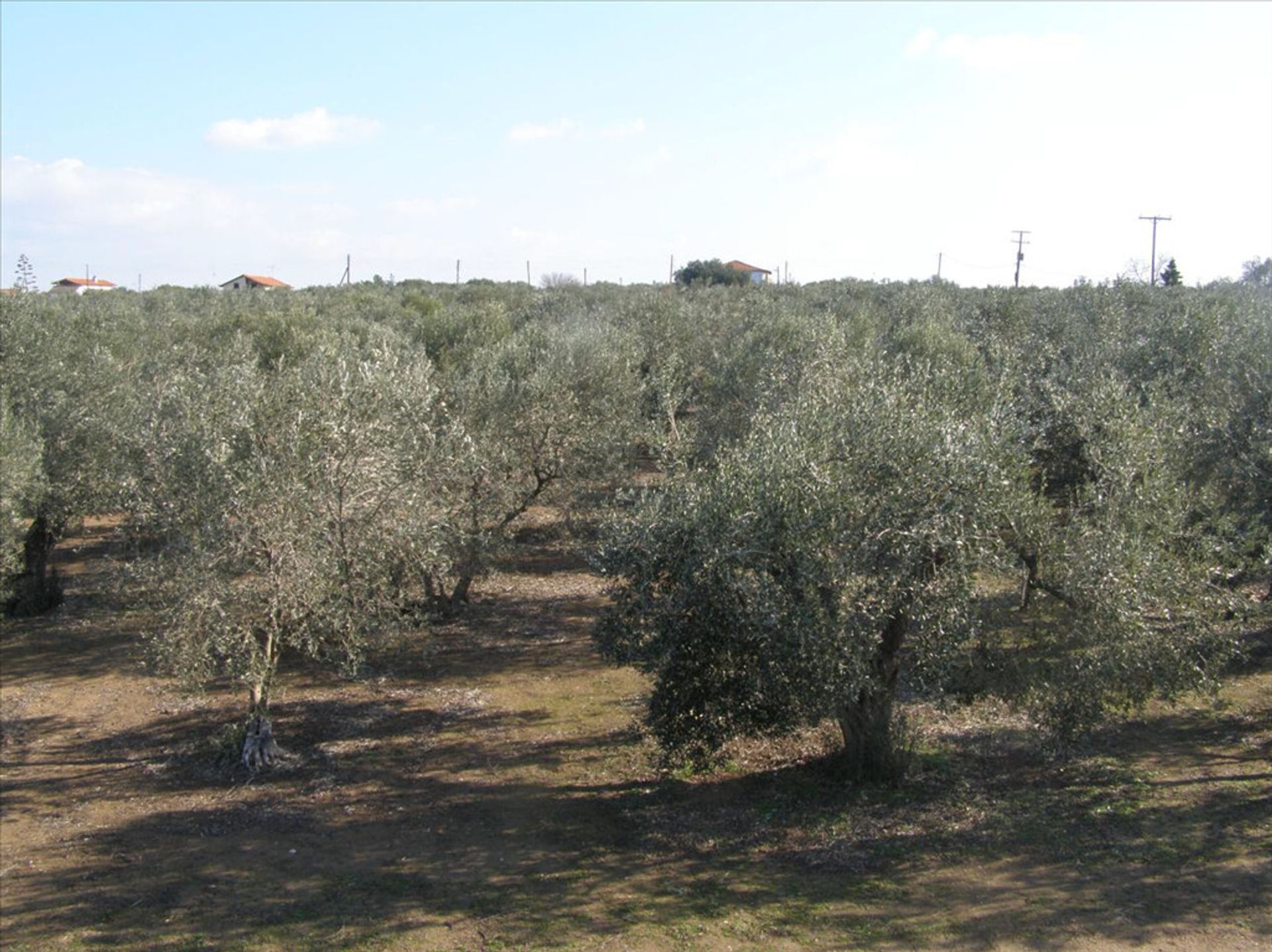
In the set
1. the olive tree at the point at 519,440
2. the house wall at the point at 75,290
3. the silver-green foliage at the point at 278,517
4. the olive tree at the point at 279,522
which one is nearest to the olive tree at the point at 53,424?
the silver-green foliage at the point at 278,517

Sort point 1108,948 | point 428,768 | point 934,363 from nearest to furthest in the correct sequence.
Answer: point 1108,948 < point 428,768 < point 934,363

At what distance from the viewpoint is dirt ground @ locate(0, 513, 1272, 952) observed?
9.74 metres

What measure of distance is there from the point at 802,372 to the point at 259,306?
29148 millimetres

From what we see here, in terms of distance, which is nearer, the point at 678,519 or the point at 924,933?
the point at 924,933

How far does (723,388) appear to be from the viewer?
22.8 meters

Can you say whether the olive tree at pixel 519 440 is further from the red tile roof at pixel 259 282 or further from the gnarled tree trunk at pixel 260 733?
the red tile roof at pixel 259 282

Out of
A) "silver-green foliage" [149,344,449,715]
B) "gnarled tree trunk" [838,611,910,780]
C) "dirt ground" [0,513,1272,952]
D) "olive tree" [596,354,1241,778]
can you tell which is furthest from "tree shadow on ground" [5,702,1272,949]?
"silver-green foliage" [149,344,449,715]

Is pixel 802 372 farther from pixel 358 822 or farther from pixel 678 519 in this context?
pixel 358 822

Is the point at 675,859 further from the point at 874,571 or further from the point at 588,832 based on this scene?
the point at 874,571

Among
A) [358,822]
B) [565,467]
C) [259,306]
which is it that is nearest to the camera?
[358,822]

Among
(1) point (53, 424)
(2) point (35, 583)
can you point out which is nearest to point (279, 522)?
(1) point (53, 424)

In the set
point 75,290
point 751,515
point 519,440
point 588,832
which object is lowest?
point 588,832

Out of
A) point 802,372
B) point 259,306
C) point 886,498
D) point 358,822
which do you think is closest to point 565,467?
point 802,372

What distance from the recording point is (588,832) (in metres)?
11.6
